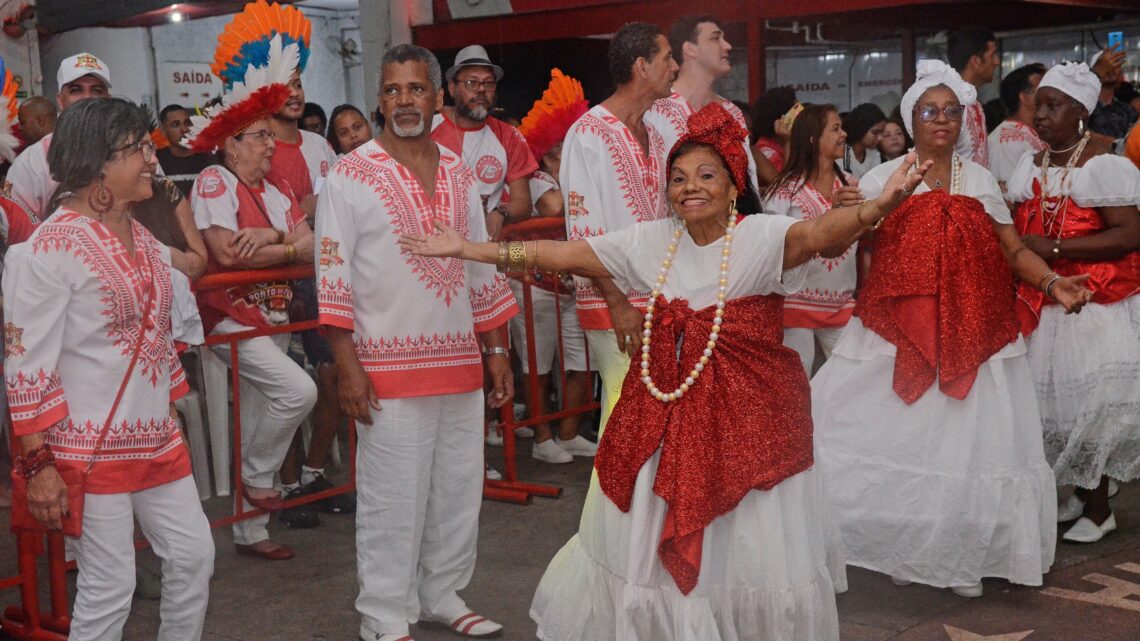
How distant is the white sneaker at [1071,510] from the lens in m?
6.20

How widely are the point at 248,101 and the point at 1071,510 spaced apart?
170 inches

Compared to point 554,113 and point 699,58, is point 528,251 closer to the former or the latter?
point 699,58

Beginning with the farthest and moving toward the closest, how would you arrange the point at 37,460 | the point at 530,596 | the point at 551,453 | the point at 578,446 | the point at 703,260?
the point at 578,446 < the point at 551,453 < the point at 530,596 < the point at 703,260 < the point at 37,460

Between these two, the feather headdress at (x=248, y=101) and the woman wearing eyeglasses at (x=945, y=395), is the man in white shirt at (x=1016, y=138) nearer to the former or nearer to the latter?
the woman wearing eyeglasses at (x=945, y=395)

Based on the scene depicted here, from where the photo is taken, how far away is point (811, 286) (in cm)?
639

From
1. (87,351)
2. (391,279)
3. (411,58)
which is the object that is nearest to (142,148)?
(87,351)

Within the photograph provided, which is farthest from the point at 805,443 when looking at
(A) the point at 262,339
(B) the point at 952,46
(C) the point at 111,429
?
(B) the point at 952,46

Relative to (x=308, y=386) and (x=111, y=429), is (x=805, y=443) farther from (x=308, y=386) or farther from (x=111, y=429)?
(x=308, y=386)

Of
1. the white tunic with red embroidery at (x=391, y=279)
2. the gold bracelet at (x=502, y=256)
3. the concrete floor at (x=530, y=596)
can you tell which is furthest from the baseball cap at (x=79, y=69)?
the gold bracelet at (x=502, y=256)

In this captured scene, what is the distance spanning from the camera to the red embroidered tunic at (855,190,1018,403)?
5.23 meters

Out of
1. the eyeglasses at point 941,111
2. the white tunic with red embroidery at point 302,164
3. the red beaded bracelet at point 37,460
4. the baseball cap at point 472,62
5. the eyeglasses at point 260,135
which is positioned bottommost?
the red beaded bracelet at point 37,460

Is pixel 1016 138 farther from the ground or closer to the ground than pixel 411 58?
closer to the ground

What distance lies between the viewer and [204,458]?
6504 millimetres

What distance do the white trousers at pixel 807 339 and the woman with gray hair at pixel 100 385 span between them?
11.0ft
